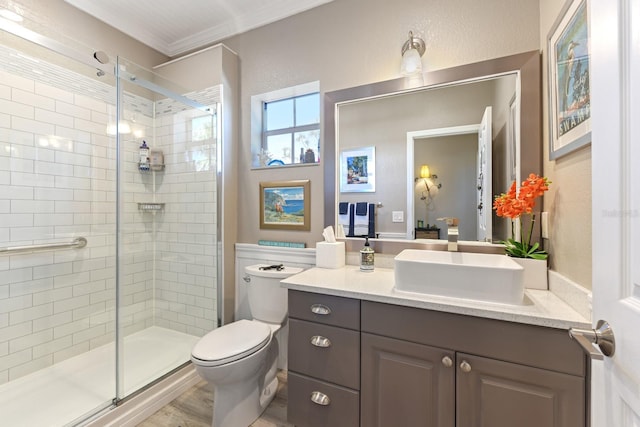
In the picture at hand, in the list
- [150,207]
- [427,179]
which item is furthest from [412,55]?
[150,207]

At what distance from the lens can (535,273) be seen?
4.09 feet

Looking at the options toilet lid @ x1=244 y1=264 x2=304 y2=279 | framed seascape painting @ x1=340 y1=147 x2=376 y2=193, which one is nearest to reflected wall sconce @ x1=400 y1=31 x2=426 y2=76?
framed seascape painting @ x1=340 y1=147 x2=376 y2=193

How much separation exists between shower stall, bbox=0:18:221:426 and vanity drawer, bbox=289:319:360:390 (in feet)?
3.54

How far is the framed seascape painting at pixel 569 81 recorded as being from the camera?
0.94 metres

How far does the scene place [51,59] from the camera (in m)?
1.83

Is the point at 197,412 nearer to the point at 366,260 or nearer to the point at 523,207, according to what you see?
the point at 366,260

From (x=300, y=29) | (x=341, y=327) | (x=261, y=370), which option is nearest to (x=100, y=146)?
(x=300, y=29)

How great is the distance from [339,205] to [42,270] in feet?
6.88

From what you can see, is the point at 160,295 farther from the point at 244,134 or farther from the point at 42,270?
the point at 244,134

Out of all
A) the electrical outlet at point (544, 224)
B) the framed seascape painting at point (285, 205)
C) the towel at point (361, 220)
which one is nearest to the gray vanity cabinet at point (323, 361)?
the towel at point (361, 220)

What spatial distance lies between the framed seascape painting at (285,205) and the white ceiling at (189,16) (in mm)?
1286

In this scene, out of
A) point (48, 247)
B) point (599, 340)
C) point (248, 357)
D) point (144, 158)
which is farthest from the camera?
point (144, 158)

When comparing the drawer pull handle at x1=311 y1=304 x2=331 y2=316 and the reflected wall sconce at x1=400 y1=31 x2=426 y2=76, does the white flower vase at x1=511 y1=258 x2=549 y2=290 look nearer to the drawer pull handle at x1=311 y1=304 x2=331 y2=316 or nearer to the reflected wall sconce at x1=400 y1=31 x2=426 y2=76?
the drawer pull handle at x1=311 y1=304 x2=331 y2=316

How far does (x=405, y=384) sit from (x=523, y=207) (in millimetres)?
950
